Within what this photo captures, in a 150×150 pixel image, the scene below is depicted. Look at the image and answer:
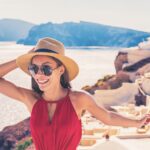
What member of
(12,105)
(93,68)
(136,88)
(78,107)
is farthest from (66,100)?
(93,68)

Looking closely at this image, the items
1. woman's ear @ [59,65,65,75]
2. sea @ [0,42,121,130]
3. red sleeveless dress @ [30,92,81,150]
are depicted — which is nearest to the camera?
red sleeveless dress @ [30,92,81,150]

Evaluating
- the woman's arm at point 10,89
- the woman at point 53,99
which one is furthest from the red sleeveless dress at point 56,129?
the woman's arm at point 10,89

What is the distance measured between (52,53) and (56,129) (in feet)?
0.85

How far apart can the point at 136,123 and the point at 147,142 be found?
441 centimetres

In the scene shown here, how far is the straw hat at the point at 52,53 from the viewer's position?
5.61ft

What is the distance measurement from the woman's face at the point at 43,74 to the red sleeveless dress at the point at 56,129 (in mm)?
93

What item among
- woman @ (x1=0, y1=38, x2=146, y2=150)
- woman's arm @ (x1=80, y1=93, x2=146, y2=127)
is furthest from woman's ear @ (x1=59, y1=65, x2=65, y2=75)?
woman's arm @ (x1=80, y1=93, x2=146, y2=127)

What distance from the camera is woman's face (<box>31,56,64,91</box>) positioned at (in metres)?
1.69

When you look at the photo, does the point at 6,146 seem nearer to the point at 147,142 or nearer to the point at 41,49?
the point at 147,142

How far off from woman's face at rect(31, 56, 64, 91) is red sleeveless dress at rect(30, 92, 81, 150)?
0.09m

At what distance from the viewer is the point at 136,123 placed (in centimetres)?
177

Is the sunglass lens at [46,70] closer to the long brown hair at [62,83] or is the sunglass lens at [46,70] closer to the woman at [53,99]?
the woman at [53,99]

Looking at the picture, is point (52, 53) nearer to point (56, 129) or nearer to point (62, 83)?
point (62, 83)

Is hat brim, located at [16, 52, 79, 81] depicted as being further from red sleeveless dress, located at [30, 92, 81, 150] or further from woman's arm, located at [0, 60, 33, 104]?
red sleeveless dress, located at [30, 92, 81, 150]
